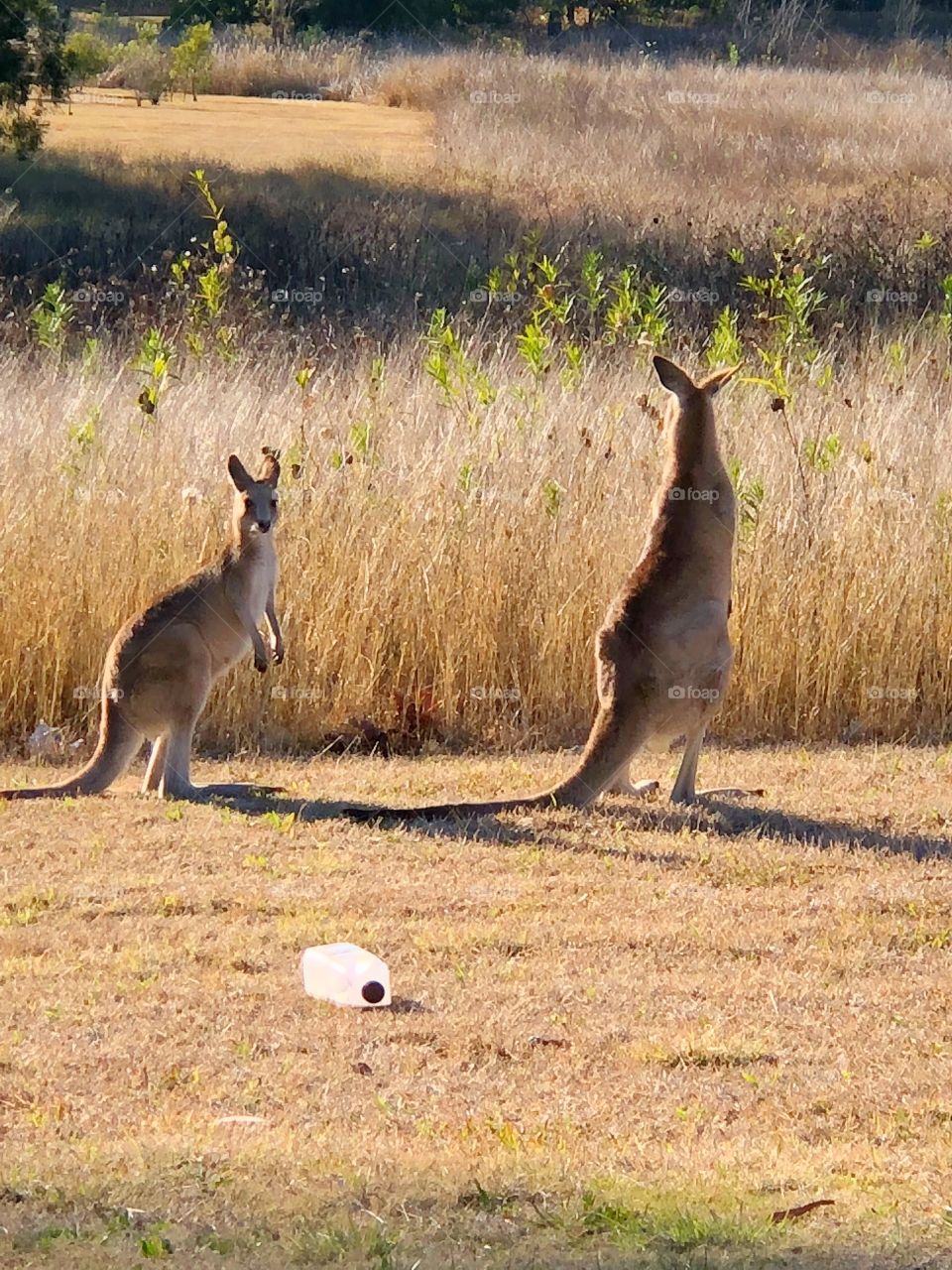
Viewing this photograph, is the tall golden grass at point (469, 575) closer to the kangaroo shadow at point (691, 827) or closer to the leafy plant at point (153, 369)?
the leafy plant at point (153, 369)

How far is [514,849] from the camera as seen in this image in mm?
6125

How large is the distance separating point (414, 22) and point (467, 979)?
126 feet

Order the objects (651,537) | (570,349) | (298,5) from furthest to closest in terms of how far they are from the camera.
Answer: (298,5)
(570,349)
(651,537)

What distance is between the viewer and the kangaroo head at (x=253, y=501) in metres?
6.86

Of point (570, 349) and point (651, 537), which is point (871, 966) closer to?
point (651, 537)

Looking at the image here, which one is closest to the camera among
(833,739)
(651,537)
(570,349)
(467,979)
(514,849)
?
(467,979)

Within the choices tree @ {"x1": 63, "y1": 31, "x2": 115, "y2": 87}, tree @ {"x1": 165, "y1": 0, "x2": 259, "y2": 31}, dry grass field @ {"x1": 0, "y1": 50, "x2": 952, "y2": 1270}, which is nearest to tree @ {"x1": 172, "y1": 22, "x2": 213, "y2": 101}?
tree @ {"x1": 165, "y1": 0, "x2": 259, "y2": 31}

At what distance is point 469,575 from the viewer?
26.9 ft

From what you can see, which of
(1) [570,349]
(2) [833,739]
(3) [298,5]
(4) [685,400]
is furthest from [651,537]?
(3) [298,5]

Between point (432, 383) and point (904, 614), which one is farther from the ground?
point (432, 383)

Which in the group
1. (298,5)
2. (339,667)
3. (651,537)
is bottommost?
(339,667)

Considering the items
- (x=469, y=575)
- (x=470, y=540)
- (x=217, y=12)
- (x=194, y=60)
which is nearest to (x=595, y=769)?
(x=469, y=575)

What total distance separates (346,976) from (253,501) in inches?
98.4

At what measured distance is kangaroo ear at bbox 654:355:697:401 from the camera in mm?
6656
